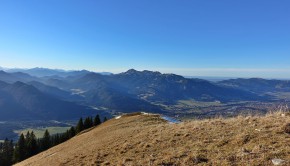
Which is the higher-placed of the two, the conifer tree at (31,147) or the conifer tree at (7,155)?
the conifer tree at (31,147)

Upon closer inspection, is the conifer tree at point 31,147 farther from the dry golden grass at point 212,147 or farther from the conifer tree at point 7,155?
the dry golden grass at point 212,147

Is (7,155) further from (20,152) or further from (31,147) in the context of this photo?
(31,147)

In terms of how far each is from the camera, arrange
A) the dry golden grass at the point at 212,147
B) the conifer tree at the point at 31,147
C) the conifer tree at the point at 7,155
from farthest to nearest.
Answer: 1. the conifer tree at the point at 7,155
2. the conifer tree at the point at 31,147
3. the dry golden grass at the point at 212,147

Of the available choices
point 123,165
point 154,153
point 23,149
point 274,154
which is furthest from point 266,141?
point 23,149

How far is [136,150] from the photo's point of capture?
65.1 ft

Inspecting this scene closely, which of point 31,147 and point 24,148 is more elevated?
point 24,148

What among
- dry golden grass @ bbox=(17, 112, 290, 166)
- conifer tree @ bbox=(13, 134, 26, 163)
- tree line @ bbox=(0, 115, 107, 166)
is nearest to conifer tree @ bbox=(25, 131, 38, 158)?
tree line @ bbox=(0, 115, 107, 166)

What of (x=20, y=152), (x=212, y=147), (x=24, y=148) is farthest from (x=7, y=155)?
(x=212, y=147)

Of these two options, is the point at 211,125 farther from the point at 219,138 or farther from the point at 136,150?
the point at 136,150

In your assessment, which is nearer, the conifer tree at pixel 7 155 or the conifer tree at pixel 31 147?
the conifer tree at pixel 31 147

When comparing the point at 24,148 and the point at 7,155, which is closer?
the point at 24,148

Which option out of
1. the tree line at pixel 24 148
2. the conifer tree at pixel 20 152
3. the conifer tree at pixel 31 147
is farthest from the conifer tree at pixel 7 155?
the conifer tree at pixel 31 147

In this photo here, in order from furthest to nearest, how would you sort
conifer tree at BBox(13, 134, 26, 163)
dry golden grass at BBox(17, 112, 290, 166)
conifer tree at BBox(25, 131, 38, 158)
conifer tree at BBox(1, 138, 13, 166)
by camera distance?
conifer tree at BBox(1, 138, 13, 166) → conifer tree at BBox(25, 131, 38, 158) → conifer tree at BBox(13, 134, 26, 163) → dry golden grass at BBox(17, 112, 290, 166)

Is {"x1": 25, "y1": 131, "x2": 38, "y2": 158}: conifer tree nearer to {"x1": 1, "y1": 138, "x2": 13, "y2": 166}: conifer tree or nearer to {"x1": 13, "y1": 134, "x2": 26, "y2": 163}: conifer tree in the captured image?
{"x1": 13, "y1": 134, "x2": 26, "y2": 163}: conifer tree
